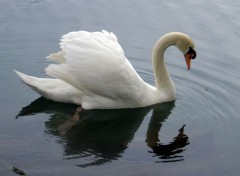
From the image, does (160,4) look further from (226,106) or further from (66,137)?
(66,137)

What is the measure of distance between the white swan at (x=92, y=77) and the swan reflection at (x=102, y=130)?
0.46ft

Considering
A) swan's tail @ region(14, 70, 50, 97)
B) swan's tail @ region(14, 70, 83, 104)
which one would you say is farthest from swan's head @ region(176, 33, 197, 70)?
swan's tail @ region(14, 70, 50, 97)

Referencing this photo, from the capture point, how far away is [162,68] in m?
8.75

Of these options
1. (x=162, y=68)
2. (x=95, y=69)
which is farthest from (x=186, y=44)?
(x=95, y=69)

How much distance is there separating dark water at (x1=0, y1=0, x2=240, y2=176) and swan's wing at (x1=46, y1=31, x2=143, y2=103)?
1.73ft

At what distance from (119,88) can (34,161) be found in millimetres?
1806

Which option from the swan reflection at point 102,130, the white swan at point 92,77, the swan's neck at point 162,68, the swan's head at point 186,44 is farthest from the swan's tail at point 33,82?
the swan's head at point 186,44

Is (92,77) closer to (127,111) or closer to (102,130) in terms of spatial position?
(102,130)

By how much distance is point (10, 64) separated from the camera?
365 inches

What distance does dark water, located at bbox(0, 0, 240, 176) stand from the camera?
265 inches

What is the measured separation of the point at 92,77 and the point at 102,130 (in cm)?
76

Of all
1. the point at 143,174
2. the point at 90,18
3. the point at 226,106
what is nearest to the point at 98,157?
the point at 143,174

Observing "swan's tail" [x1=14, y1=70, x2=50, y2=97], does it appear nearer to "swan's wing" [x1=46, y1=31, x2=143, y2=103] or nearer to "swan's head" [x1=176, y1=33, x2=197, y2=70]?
"swan's wing" [x1=46, y1=31, x2=143, y2=103]

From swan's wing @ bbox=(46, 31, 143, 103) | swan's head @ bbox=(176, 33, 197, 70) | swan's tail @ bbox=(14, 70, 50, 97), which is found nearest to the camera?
swan's wing @ bbox=(46, 31, 143, 103)
